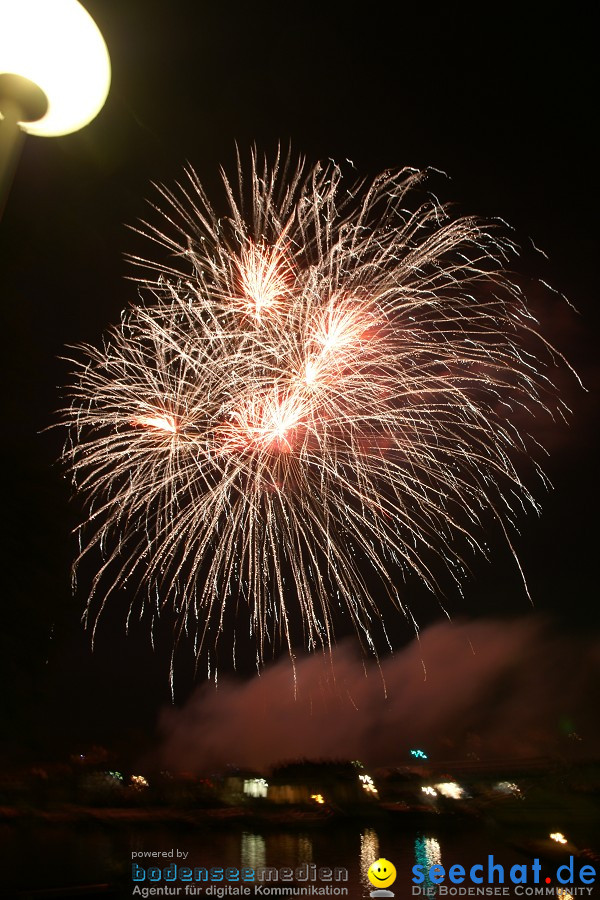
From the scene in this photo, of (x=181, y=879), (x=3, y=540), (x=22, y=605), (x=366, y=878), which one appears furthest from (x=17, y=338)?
(x=366, y=878)

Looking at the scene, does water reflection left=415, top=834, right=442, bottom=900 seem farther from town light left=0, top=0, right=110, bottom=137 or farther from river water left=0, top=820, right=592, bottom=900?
town light left=0, top=0, right=110, bottom=137

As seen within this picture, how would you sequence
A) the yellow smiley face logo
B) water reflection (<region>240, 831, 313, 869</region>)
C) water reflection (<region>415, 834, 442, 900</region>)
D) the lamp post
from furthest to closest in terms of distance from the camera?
water reflection (<region>240, 831, 313, 869</region>) → water reflection (<region>415, 834, 442, 900</region>) → the yellow smiley face logo → the lamp post

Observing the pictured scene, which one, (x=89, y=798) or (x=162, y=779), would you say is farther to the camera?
(x=162, y=779)

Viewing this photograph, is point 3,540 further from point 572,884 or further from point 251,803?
point 251,803

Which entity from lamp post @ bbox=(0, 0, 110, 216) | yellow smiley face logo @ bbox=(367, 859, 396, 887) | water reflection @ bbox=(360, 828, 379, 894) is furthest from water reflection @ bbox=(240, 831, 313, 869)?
lamp post @ bbox=(0, 0, 110, 216)

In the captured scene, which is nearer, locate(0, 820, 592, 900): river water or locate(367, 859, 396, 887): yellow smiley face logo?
locate(0, 820, 592, 900): river water

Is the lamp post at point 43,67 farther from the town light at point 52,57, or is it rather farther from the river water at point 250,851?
the river water at point 250,851

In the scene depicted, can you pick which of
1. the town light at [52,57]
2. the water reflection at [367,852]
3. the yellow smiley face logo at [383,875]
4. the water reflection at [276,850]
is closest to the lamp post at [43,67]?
the town light at [52,57]
